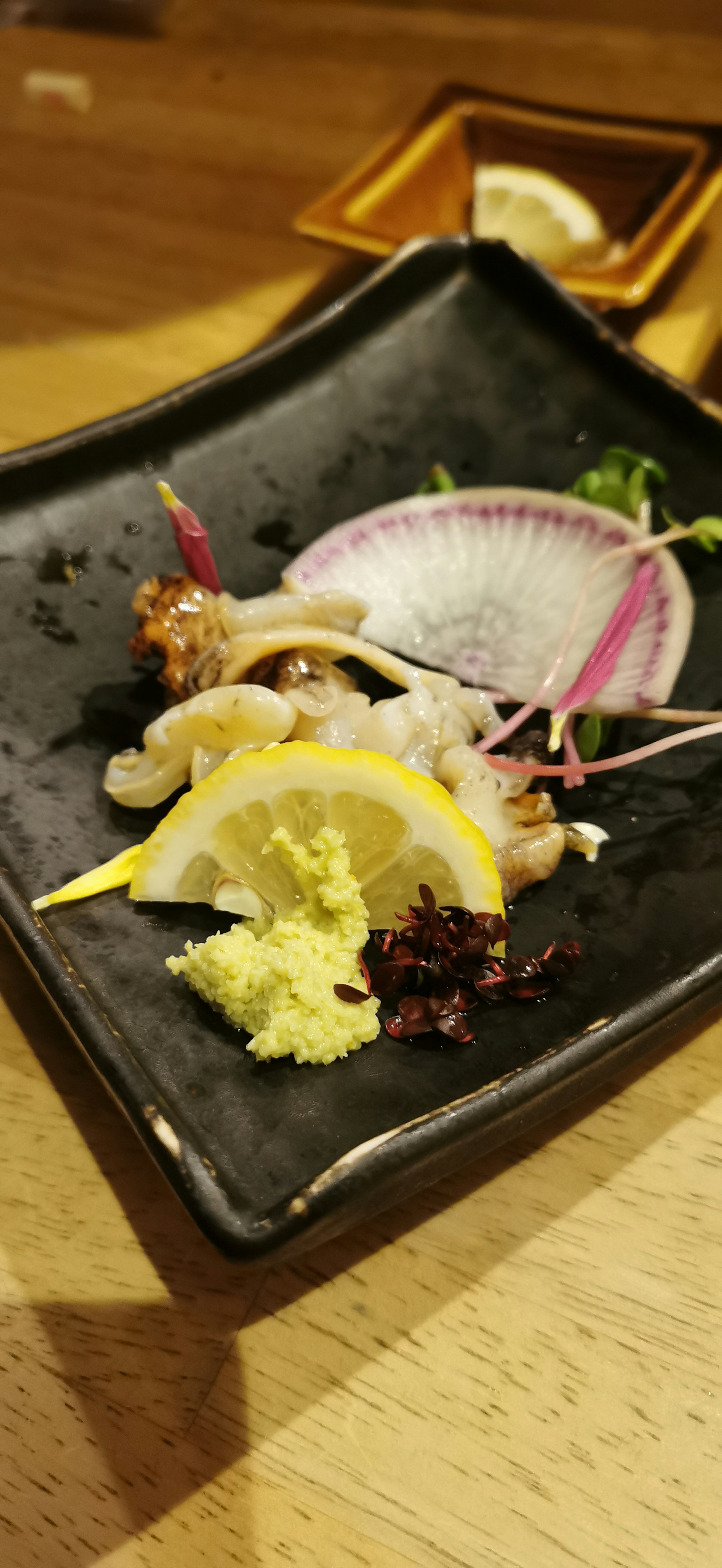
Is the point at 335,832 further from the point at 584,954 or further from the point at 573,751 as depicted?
the point at 573,751

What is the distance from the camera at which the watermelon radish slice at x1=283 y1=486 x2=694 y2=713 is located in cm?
194

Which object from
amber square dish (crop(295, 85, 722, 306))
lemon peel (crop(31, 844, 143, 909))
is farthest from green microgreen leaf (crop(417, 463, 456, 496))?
lemon peel (crop(31, 844, 143, 909))

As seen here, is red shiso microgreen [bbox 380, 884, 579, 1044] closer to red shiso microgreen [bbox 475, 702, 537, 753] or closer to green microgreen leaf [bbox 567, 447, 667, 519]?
red shiso microgreen [bbox 475, 702, 537, 753]

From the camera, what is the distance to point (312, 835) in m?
1.45

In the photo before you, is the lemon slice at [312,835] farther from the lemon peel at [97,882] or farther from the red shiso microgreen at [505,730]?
the red shiso microgreen at [505,730]

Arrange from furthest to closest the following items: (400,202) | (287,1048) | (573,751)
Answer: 1. (400,202)
2. (573,751)
3. (287,1048)

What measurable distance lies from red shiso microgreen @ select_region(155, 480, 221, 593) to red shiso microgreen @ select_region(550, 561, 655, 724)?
72cm

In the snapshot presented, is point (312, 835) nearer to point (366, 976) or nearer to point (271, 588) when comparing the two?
point (366, 976)

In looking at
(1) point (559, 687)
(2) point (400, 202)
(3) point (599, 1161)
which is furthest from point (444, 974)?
(2) point (400, 202)

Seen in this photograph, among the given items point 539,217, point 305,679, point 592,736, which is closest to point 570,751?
point 592,736

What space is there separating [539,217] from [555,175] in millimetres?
282

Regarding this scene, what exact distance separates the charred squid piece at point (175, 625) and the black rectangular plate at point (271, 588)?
0.49 ft

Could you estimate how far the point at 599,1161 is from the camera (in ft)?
4.68

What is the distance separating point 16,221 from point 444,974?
336 cm
